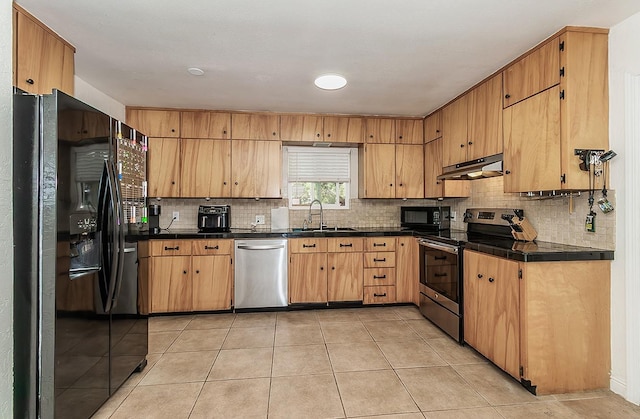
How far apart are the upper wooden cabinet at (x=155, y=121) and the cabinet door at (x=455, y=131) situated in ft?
10.4

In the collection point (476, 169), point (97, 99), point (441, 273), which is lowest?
point (441, 273)

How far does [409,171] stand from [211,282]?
2.85 m

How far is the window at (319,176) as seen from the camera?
14.9 feet

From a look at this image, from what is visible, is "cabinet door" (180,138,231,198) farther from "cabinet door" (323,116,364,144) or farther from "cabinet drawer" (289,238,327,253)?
"cabinet door" (323,116,364,144)

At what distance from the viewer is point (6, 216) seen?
148cm

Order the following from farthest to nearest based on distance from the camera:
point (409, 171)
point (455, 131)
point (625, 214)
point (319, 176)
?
point (319, 176)
point (409, 171)
point (455, 131)
point (625, 214)

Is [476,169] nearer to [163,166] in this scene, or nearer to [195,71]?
[195,71]

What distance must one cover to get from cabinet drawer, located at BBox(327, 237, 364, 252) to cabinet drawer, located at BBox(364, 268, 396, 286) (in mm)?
306

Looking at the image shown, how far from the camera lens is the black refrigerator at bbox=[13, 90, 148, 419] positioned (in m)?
1.55

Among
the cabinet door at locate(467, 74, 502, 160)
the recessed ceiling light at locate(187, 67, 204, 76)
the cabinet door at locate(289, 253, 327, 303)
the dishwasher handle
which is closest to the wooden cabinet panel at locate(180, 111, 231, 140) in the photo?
the recessed ceiling light at locate(187, 67, 204, 76)

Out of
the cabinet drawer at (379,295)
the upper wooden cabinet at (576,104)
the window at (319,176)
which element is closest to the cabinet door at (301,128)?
the window at (319,176)

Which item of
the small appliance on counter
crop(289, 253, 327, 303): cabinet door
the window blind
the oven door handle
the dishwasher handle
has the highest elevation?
the window blind

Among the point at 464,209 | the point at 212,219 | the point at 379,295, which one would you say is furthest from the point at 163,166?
the point at 464,209

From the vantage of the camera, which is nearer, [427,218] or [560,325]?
[560,325]
